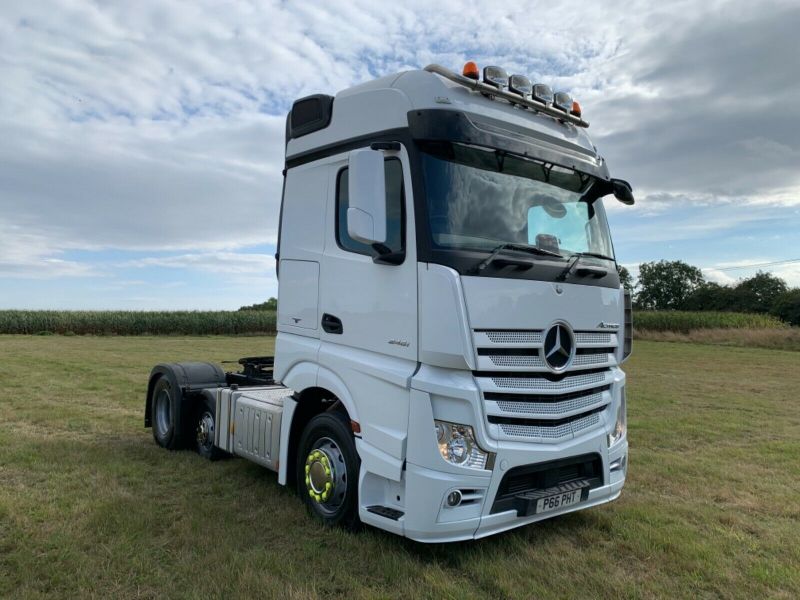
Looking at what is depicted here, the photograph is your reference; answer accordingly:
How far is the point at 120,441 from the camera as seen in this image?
7.75 m

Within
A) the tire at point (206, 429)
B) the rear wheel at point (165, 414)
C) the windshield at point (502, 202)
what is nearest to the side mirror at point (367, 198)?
the windshield at point (502, 202)

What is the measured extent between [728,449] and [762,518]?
9.88 feet

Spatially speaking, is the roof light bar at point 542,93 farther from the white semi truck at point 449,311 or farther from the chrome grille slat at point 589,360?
the chrome grille slat at point 589,360

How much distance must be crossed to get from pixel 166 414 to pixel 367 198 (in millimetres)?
5032

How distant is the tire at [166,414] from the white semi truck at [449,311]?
7.69 ft

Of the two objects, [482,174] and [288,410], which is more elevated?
[482,174]

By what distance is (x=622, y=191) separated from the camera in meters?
5.31

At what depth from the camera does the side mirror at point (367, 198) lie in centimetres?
399

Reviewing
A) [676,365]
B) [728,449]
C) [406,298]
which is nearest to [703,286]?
[676,365]

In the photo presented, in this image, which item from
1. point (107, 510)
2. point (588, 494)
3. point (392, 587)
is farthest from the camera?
point (107, 510)

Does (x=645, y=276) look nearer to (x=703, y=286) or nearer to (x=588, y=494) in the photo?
(x=703, y=286)

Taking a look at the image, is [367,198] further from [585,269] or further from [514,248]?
[585,269]

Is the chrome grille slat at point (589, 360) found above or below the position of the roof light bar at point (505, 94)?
below

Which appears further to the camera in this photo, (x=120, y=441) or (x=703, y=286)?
(x=703, y=286)
